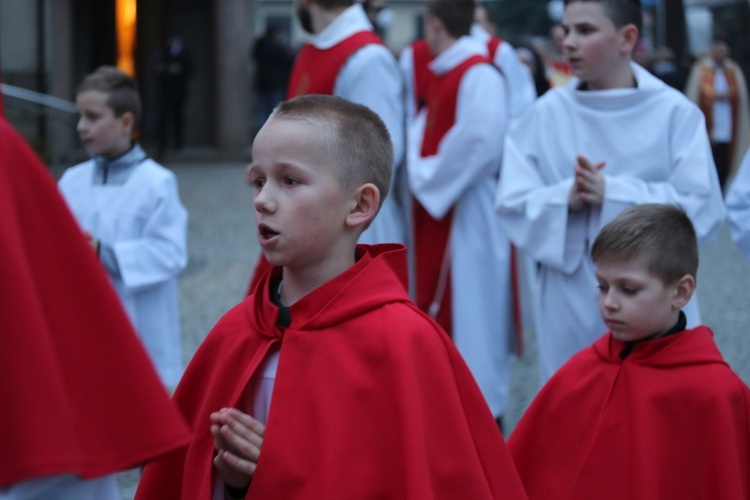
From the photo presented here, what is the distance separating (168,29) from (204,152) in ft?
8.97

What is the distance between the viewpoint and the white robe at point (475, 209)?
648 centimetres

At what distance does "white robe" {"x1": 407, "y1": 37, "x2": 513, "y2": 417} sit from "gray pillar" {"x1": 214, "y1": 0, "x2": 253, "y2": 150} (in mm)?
16293

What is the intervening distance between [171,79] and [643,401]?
19085 millimetres

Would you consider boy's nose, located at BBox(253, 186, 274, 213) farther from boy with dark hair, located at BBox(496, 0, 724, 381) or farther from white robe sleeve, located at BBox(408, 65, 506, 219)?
white robe sleeve, located at BBox(408, 65, 506, 219)

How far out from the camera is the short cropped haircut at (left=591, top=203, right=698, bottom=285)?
3.80 metres

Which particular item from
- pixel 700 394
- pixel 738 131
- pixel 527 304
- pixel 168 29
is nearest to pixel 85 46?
pixel 168 29

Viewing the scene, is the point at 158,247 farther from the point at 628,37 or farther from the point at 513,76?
the point at 513,76

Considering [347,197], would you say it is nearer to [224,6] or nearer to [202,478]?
[202,478]

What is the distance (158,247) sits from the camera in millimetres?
5328

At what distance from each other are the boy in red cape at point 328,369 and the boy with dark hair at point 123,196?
237cm

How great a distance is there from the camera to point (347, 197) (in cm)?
286

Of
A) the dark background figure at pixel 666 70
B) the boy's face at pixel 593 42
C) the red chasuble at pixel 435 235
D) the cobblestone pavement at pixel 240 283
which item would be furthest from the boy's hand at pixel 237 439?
the dark background figure at pixel 666 70

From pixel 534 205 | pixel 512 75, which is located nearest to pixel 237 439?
pixel 534 205

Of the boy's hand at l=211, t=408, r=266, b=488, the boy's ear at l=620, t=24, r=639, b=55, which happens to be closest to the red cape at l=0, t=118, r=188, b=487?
the boy's hand at l=211, t=408, r=266, b=488
